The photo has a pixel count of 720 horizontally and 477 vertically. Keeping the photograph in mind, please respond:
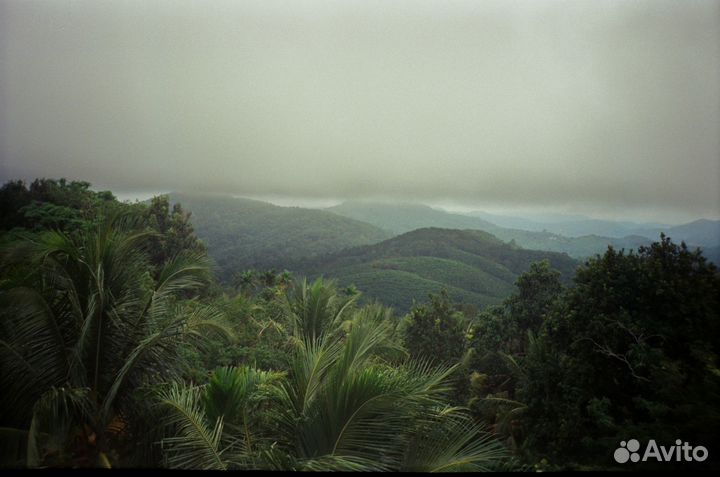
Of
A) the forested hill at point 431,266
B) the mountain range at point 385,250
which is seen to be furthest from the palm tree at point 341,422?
the forested hill at point 431,266

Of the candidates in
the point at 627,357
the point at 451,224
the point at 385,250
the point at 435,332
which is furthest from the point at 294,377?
the point at 451,224

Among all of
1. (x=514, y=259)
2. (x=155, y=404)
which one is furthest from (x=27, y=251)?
(x=514, y=259)

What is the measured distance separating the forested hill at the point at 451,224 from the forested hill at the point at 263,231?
327 inches

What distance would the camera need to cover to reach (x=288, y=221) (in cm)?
4797

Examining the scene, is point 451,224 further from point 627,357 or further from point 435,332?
point 627,357

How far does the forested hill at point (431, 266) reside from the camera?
95.3 ft

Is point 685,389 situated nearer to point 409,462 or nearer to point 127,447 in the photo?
point 409,462

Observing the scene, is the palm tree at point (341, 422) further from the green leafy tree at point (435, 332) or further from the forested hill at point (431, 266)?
the forested hill at point (431, 266)

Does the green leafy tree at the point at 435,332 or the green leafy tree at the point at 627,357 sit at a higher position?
the green leafy tree at the point at 627,357

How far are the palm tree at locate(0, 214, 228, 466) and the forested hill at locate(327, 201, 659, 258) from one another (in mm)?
15536

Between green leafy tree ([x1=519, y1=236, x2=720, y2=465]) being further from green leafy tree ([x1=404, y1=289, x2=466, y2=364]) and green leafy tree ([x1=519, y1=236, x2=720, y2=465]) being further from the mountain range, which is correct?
the mountain range

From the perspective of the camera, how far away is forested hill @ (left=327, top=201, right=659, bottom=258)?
21453mm

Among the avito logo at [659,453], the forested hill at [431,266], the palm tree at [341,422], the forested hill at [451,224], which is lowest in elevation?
the forested hill at [431,266]

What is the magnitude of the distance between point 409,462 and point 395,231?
2180 inches
